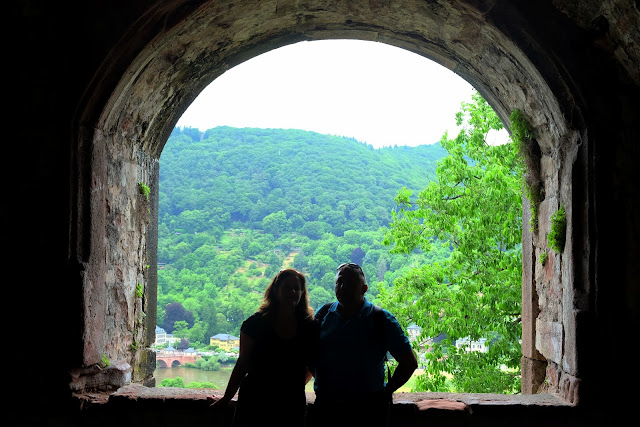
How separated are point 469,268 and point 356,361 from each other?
21.8 feet

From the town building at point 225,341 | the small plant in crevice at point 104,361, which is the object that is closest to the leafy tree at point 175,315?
the town building at point 225,341

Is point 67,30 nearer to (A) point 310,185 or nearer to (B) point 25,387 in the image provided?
(B) point 25,387

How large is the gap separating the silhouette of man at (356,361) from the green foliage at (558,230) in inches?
53.5

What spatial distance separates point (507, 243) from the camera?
8.30 m

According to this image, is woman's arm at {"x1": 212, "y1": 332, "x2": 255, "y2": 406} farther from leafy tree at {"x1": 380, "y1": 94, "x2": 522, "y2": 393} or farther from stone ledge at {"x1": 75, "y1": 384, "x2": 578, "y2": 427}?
leafy tree at {"x1": 380, "y1": 94, "x2": 522, "y2": 393}

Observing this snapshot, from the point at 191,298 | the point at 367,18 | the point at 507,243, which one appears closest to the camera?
the point at 367,18

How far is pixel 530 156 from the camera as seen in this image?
378 centimetres

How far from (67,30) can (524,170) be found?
113 inches

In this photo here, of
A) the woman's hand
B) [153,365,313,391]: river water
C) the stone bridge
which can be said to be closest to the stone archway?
the woman's hand

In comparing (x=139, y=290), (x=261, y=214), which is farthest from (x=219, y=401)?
(x=261, y=214)

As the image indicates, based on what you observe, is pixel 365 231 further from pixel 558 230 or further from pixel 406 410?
pixel 406 410

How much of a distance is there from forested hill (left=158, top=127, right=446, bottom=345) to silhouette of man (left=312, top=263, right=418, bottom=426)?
12.4 metres

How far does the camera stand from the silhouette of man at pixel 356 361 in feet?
7.95

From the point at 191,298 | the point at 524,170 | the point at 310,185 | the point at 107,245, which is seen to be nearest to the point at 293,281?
the point at 107,245
